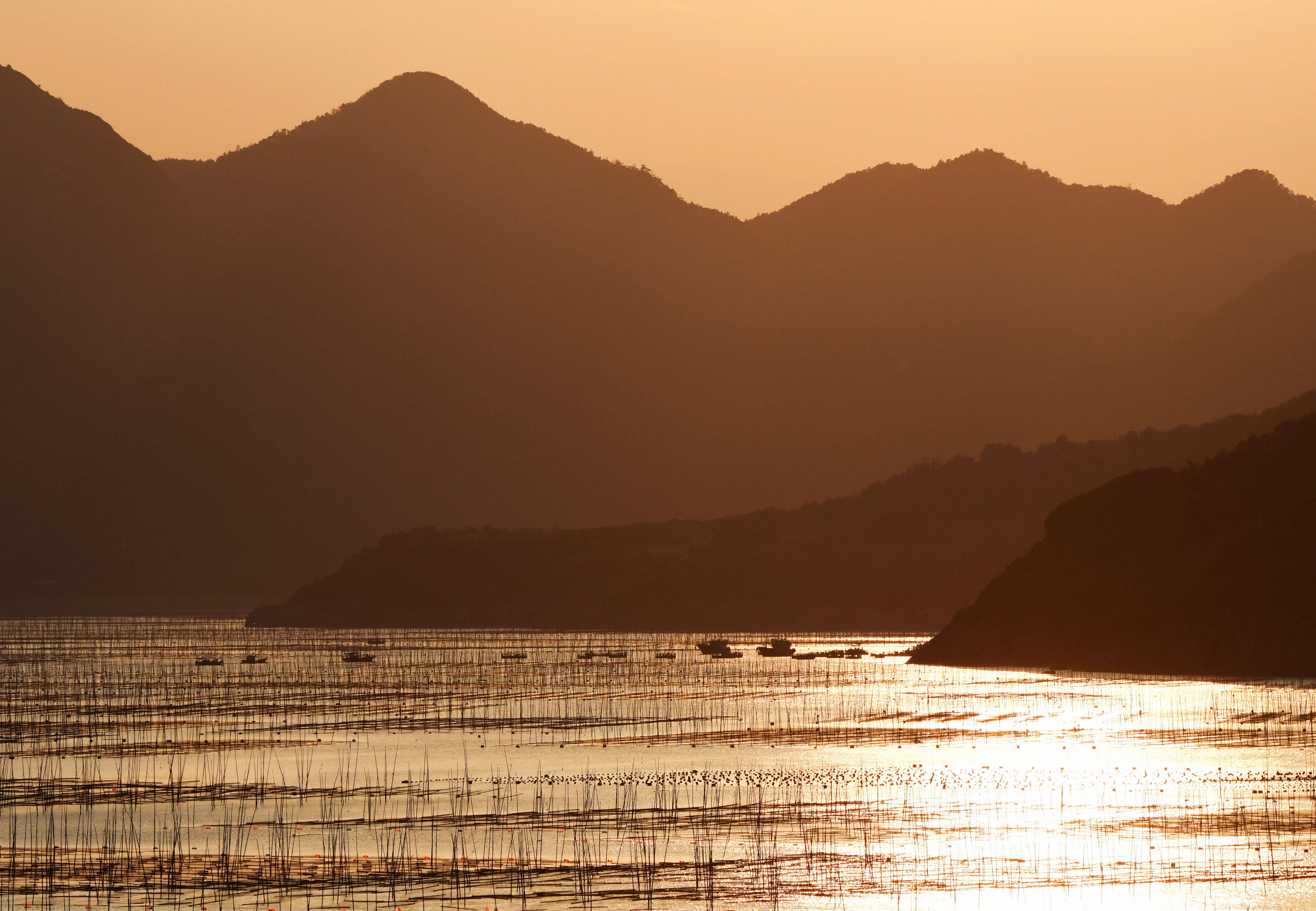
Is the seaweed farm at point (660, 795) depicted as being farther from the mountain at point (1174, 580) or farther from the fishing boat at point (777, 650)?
the fishing boat at point (777, 650)

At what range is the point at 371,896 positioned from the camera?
32.1 m

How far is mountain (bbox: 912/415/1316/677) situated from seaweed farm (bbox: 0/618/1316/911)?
6.51 metres

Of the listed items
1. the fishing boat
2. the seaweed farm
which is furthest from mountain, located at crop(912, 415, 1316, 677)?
the fishing boat

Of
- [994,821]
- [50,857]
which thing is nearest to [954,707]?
[994,821]

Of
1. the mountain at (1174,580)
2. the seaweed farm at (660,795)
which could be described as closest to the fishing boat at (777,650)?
the mountain at (1174,580)

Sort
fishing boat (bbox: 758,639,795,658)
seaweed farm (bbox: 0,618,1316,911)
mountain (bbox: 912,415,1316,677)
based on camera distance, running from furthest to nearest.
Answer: fishing boat (bbox: 758,639,795,658) → mountain (bbox: 912,415,1316,677) → seaweed farm (bbox: 0,618,1316,911)

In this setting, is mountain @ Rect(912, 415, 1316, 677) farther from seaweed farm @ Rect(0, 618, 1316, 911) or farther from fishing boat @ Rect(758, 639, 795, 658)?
fishing boat @ Rect(758, 639, 795, 658)

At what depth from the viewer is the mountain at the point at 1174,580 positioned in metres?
91.4

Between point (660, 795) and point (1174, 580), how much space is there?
6086cm

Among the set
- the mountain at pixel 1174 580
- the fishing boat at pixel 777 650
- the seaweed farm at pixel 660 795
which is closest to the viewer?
the seaweed farm at pixel 660 795

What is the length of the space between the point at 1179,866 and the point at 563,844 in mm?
12839

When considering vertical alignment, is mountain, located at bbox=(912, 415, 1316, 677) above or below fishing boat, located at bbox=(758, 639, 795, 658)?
above

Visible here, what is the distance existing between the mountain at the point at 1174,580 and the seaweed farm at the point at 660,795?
6.51m

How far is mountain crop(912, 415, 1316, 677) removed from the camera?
300ft
